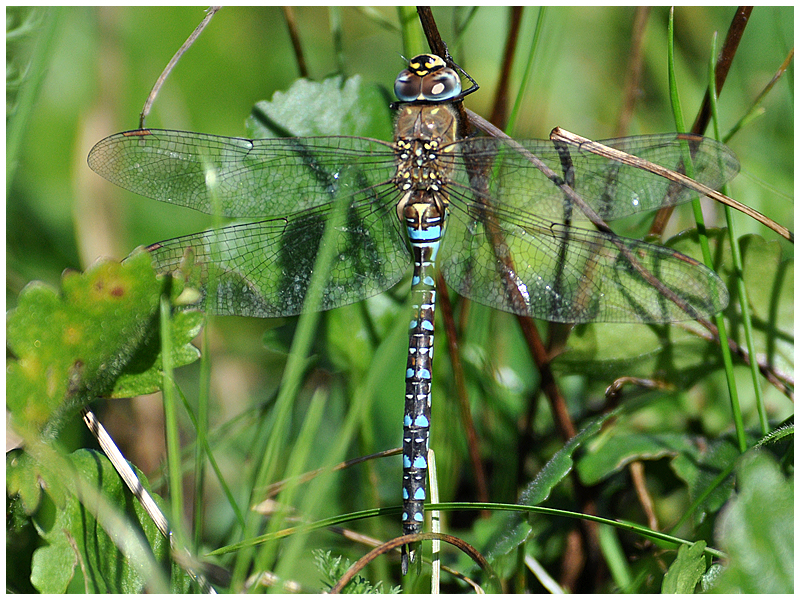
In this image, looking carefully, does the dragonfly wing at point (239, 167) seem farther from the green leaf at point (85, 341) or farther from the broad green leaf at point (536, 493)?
the broad green leaf at point (536, 493)

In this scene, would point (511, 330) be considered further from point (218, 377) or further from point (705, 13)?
point (705, 13)

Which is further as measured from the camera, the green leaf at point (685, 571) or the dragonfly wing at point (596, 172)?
the dragonfly wing at point (596, 172)

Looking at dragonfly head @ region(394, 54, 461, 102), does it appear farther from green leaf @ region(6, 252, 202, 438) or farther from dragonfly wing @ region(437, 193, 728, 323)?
green leaf @ region(6, 252, 202, 438)

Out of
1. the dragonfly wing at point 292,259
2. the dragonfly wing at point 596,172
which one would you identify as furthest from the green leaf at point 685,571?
the dragonfly wing at point 292,259

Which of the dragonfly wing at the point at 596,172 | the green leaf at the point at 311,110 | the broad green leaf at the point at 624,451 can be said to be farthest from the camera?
the green leaf at the point at 311,110

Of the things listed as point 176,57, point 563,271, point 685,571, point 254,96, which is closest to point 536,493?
point 685,571

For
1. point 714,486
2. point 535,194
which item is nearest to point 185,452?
point 535,194

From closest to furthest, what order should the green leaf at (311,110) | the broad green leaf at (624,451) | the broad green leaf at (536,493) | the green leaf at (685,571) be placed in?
1. the green leaf at (685,571)
2. the broad green leaf at (536,493)
3. the broad green leaf at (624,451)
4. the green leaf at (311,110)
